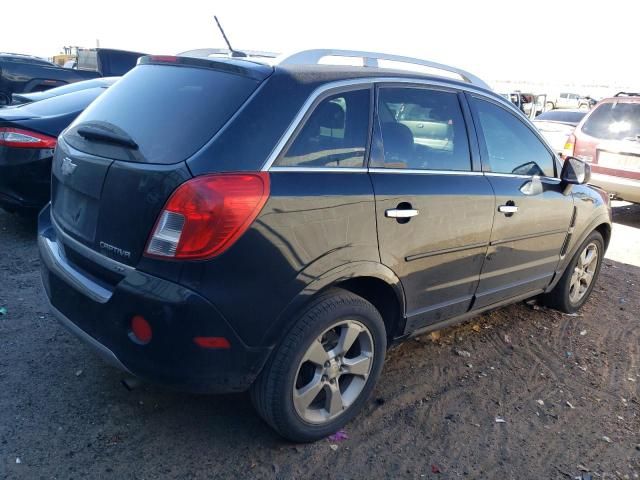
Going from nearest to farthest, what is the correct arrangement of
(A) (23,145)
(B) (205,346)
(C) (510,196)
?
(B) (205,346) → (C) (510,196) → (A) (23,145)

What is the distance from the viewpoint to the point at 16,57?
484 inches

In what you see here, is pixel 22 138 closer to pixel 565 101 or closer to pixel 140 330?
pixel 140 330

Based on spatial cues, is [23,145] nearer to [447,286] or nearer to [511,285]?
[447,286]

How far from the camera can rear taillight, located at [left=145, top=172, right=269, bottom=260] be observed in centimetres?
230

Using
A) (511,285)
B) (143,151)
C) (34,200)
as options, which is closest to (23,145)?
(34,200)

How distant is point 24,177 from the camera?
508 centimetres

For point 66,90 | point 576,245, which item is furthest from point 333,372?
point 66,90

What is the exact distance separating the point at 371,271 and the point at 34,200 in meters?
3.67

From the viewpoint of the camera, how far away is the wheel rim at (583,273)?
4883 millimetres

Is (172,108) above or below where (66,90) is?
above

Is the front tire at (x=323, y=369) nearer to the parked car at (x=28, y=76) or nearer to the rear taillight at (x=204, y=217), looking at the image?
the rear taillight at (x=204, y=217)

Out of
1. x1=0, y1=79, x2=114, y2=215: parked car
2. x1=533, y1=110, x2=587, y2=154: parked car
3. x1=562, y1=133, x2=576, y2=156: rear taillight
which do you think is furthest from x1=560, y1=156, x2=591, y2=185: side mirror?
x1=533, y1=110, x2=587, y2=154: parked car

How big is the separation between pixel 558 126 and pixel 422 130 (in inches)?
433

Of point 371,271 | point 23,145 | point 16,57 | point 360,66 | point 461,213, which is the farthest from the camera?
point 16,57
